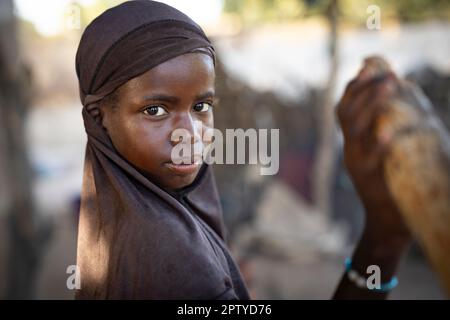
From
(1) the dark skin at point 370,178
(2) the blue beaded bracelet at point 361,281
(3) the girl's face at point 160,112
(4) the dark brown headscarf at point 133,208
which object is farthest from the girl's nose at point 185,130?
(2) the blue beaded bracelet at point 361,281

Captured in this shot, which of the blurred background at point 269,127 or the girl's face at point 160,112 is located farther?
the blurred background at point 269,127

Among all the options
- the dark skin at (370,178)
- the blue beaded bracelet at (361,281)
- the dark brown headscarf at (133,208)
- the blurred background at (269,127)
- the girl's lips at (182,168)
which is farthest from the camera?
the blurred background at (269,127)

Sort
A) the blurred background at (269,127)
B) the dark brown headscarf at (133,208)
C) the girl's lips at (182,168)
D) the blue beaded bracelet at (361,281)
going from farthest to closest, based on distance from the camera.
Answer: the blurred background at (269,127)
the blue beaded bracelet at (361,281)
the girl's lips at (182,168)
the dark brown headscarf at (133,208)

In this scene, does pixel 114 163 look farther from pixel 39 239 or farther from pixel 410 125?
pixel 39 239

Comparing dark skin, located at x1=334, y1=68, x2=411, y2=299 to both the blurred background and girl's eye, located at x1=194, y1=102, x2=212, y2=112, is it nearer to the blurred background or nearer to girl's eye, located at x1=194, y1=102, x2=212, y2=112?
girl's eye, located at x1=194, y1=102, x2=212, y2=112

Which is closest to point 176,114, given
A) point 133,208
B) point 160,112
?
point 160,112

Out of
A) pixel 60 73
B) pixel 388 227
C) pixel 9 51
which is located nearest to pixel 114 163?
pixel 388 227

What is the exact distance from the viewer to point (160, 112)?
1252 millimetres

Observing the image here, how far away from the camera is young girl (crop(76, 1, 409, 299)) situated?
45.9 inches

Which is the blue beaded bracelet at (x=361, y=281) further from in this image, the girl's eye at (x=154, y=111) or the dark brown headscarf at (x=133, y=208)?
the girl's eye at (x=154, y=111)

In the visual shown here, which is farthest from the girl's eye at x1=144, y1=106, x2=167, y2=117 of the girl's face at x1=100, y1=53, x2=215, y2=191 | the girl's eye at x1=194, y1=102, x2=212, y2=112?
the girl's eye at x1=194, y1=102, x2=212, y2=112

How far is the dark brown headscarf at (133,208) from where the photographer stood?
3.79 feet

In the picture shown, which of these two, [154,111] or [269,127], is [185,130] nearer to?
[154,111]

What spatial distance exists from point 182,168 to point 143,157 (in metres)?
0.10
